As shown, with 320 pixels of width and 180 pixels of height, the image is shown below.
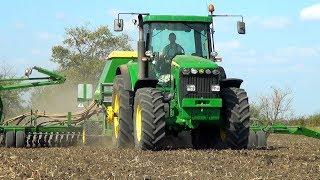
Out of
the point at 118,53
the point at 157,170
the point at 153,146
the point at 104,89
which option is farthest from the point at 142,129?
the point at 118,53

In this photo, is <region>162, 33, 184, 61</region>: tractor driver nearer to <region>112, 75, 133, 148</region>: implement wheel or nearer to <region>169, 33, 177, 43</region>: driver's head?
<region>169, 33, 177, 43</region>: driver's head

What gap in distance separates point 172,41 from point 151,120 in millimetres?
1963

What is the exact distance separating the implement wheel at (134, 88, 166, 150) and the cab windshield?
1032 mm

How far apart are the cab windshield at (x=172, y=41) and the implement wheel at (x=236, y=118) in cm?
129

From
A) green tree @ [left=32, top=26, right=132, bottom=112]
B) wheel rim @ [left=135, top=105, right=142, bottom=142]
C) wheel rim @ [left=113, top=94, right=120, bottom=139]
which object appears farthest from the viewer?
green tree @ [left=32, top=26, right=132, bottom=112]

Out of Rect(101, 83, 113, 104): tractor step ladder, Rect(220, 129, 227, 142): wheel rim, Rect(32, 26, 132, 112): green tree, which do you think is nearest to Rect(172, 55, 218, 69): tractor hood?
Rect(220, 129, 227, 142): wheel rim

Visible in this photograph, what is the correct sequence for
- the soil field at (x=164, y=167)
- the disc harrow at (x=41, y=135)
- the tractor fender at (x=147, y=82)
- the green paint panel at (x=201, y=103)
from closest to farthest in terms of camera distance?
the soil field at (x=164, y=167) < the green paint panel at (x=201, y=103) < the tractor fender at (x=147, y=82) < the disc harrow at (x=41, y=135)

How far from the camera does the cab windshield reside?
38.9 feet

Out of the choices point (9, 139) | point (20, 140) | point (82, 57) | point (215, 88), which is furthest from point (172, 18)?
point (82, 57)

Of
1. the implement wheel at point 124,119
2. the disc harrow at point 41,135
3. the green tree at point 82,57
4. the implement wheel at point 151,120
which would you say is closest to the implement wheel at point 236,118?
the implement wheel at point 151,120

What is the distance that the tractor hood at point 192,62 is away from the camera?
1099 cm

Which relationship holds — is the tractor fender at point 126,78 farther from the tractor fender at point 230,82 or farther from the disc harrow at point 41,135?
the disc harrow at point 41,135

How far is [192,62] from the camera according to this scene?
36.4 ft

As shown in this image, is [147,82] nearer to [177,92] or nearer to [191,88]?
[177,92]
